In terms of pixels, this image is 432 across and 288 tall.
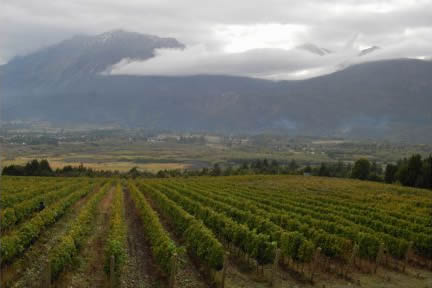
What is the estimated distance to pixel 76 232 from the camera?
821 inches

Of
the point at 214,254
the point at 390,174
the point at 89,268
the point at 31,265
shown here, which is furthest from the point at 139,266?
the point at 390,174

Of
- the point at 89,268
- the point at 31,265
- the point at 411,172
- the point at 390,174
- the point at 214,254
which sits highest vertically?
the point at 214,254

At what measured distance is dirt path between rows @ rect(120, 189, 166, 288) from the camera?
55.3ft

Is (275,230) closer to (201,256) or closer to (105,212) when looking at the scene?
(201,256)

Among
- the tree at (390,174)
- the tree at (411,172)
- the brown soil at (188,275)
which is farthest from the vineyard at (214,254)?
the tree at (390,174)

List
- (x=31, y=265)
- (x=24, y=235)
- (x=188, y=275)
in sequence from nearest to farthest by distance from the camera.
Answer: (x=188, y=275)
(x=31, y=265)
(x=24, y=235)

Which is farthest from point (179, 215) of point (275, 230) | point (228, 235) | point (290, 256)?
point (290, 256)

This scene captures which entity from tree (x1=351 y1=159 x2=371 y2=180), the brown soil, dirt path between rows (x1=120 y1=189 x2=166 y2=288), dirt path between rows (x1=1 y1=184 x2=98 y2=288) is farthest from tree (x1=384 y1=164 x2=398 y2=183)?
dirt path between rows (x1=1 y1=184 x2=98 y2=288)

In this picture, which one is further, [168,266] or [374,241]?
[374,241]

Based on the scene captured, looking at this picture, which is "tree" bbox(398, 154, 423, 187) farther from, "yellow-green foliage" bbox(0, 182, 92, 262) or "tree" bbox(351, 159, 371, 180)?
"yellow-green foliage" bbox(0, 182, 92, 262)

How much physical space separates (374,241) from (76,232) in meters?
15.9

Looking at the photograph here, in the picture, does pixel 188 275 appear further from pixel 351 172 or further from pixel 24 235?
pixel 351 172

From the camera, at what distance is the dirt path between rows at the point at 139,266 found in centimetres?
1684

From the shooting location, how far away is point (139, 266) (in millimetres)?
19031
